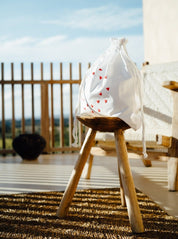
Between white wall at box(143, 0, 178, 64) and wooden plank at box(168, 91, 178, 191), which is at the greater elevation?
white wall at box(143, 0, 178, 64)

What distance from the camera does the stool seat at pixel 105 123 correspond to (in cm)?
173

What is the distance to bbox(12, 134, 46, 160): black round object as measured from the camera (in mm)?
4598

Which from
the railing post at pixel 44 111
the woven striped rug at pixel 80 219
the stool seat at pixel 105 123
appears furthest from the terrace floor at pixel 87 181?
the railing post at pixel 44 111

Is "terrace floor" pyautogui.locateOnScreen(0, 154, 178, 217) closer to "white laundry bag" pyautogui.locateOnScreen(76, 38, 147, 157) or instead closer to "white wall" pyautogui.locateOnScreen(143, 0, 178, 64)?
"white laundry bag" pyautogui.locateOnScreen(76, 38, 147, 157)

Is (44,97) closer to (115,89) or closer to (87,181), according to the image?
(87,181)

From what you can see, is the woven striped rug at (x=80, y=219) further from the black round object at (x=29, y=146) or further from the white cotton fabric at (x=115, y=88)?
the black round object at (x=29, y=146)

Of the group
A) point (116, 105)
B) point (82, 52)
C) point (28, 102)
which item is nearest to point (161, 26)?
point (28, 102)

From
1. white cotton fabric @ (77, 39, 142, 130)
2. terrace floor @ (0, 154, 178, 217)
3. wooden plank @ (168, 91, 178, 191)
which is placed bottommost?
terrace floor @ (0, 154, 178, 217)

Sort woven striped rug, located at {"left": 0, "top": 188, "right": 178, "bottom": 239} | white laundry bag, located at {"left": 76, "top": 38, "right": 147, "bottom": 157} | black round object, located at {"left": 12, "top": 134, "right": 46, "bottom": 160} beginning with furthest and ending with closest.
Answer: black round object, located at {"left": 12, "top": 134, "right": 46, "bottom": 160}
white laundry bag, located at {"left": 76, "top": 38, "right": 147, "bottom": 157}
woven striped rug, located at {"left": 0, "top": 188, "right": 178, "bottom": 239}

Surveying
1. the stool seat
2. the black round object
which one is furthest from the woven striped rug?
the black round object

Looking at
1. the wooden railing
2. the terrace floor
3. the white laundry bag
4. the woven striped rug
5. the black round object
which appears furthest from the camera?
the wooden railing

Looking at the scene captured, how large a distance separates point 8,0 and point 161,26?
5.65 metres

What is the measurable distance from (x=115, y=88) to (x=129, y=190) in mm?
540

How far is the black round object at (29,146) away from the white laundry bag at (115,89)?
2.92 meters
